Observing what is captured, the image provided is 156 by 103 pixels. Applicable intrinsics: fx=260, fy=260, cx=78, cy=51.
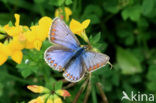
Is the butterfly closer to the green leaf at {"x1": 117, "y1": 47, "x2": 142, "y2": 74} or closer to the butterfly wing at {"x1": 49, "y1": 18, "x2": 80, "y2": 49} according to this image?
the butterfly wing at {"x1": 49, "y1": 18, "x2": 80, "y2": 49}

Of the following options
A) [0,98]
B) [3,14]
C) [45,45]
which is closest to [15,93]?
[0,98]

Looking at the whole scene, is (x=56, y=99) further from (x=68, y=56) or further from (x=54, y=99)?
(x=68, y=56)

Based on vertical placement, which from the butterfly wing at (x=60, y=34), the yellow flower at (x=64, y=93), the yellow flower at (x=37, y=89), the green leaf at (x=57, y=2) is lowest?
the yellow flower at (x=64, y=93)

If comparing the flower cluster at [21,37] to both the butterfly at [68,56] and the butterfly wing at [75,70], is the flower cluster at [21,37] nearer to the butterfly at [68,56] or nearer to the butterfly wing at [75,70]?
the butterfly at [68,56]

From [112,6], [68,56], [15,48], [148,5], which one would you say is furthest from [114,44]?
[15,48]

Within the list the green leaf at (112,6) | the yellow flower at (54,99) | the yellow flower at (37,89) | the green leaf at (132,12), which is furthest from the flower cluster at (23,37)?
the green leaf at (112,6)

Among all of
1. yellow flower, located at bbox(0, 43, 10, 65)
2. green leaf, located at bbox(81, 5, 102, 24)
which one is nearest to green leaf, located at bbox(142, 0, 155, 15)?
green leaf, located at bbox(81, 5, 102, 24)
